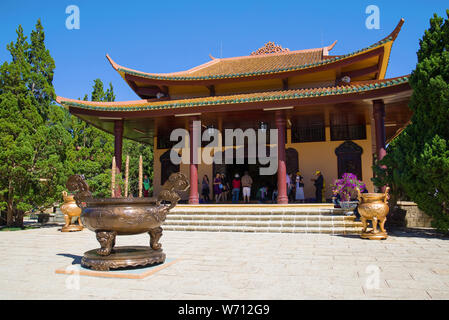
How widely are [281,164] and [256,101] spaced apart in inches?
89.4

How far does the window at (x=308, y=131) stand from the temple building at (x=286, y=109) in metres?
0.04

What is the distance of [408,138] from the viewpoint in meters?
7.70

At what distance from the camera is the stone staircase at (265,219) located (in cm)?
808

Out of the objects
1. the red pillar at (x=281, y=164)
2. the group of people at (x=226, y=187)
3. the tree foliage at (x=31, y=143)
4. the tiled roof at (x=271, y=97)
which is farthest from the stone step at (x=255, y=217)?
the tiled roof at (x=271, y=97)

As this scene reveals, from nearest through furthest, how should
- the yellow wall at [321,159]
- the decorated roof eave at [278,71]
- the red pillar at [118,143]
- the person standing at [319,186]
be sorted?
the decorated roof eave at [278,71] < the red pillar at [118,143] < the person standing at [319,186] < the yellow wall at [321,159]

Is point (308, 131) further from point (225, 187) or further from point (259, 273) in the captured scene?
point (259, 273)

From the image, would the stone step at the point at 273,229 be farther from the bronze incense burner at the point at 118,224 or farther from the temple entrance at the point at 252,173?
the temple entrance at the point at 252,173

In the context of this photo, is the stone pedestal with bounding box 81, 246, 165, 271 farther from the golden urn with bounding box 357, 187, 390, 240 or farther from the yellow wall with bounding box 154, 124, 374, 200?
the yellow wall with bounding box 154, 124, 374, 200

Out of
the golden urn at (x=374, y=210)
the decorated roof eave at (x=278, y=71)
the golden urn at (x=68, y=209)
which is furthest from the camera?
the decorated roof eave at (x=278, y=71)

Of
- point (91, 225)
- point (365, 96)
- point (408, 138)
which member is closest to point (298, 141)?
point (365, 96)

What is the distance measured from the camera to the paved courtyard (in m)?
2.92

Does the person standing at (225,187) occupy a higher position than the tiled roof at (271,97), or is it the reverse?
the tiled roof at (271,97)

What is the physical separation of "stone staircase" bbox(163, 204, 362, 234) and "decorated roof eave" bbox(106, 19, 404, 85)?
5.28 meters

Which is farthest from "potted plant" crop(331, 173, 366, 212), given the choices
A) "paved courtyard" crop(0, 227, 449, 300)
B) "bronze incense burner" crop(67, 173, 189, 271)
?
"bronze incense burner" crop(67, 173, 189, 271)
